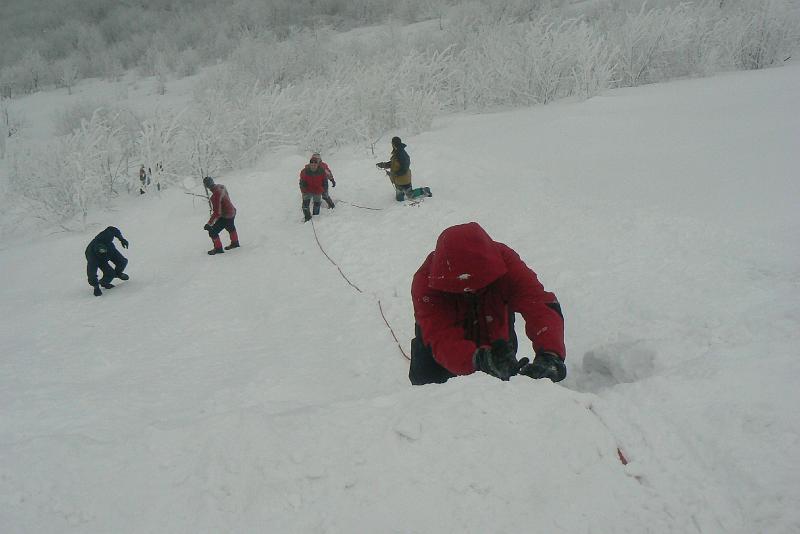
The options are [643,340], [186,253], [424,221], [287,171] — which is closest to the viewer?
[643,340]

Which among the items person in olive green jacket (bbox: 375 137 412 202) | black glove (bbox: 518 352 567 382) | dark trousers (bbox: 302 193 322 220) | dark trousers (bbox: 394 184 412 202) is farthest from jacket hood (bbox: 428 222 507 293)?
dark trousers (bbox: 302 193 322 220)

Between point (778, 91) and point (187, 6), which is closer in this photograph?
point (778, 91)

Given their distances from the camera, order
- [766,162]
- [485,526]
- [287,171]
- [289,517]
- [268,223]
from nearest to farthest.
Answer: [485,526] < [289,517] < [766,162] < [268,223] < [287,171]

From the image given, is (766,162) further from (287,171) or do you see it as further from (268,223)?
(287,171)

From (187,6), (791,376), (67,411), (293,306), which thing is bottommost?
(293,306)

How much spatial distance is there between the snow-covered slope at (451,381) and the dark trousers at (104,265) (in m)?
0.28

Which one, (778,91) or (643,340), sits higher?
(778,91)

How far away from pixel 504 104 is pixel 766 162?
12.0 m

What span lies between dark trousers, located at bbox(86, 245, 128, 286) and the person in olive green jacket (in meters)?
4.53

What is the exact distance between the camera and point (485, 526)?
5.45 feet

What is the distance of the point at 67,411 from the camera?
3.58 meters

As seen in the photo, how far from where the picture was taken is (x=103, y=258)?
23.3 feet

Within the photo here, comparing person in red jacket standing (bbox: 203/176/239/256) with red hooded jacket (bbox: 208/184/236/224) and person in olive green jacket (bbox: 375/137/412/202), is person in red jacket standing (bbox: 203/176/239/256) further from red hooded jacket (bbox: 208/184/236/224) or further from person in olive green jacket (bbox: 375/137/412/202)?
person in olive green jacket (bbox: 375/137/412/202)

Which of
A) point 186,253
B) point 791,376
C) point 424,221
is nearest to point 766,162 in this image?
point 424,221
